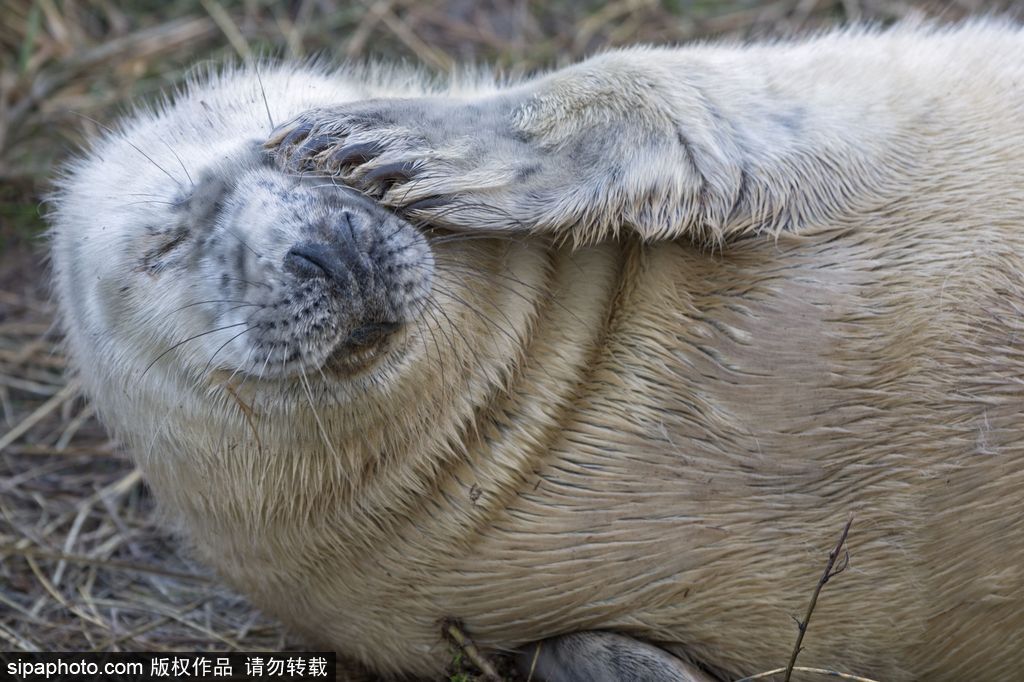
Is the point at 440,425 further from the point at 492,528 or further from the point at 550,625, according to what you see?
the point at 550,625

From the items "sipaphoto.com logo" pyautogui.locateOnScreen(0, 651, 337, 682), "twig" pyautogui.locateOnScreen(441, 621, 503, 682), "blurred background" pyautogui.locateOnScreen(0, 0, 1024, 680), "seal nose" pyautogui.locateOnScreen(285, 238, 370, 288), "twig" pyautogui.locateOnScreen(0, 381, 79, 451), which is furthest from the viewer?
"twig" pyautogui.locateOnScreen(0, 381, 79, 451)

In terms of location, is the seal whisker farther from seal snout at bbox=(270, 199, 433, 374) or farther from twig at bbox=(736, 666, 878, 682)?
twig at bbox=(736, 666, 878, 682)

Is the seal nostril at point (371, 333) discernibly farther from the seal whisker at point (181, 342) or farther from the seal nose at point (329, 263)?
the seal whisker at point (181, 342)

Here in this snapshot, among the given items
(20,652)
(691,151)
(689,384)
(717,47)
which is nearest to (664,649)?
(689,384)

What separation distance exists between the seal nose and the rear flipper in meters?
0.99

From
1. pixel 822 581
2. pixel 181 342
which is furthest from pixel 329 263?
pixel 822 581

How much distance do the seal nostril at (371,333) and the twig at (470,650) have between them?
0.77 meters

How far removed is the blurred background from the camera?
11.2 feet

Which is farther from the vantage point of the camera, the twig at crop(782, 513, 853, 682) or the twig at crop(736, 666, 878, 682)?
the twig at crop(736, 666, 878, 682)

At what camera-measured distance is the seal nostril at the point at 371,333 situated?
2.25 m

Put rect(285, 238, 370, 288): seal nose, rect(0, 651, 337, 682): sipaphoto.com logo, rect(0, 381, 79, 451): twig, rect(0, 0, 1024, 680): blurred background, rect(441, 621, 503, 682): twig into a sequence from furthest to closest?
rect(0, 381, 79, 451): twig → rect(0, 0, 1024, 680): blurred background → rect(0, 651, 337, 682): sipaphoto.com logo → rect(441, 621, 503, 682): twig → rect(285, 238, 370, 288): seal nose

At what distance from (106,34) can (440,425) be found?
12.3 feet

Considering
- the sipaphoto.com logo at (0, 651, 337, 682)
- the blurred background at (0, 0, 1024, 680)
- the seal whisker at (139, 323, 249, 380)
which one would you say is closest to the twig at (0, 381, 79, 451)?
the blurred background at (0, 0, 1024, 680)

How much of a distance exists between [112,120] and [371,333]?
9.43 ft
